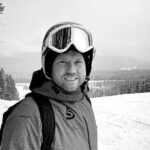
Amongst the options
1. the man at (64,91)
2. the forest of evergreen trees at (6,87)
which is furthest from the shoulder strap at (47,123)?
the forest of evergreen trees at (6,87)

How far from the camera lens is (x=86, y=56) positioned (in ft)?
6.79

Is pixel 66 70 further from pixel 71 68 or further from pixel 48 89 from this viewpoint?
pixel 48 89

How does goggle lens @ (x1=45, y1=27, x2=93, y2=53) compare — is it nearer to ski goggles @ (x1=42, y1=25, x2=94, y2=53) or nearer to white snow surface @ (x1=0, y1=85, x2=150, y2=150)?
ski goggles @ (x1=42, y1=25, x2=94, y2=53)

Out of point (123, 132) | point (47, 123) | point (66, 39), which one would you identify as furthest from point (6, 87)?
point (47, 123)

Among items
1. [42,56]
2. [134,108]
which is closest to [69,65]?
[42,56]

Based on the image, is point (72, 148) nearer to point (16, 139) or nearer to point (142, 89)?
point (16, 139)

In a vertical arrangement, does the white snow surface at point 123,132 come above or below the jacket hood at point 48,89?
below

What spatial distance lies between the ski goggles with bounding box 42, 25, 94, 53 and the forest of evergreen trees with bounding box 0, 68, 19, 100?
131 feet

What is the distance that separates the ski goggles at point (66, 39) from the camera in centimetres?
180

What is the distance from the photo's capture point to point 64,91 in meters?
1.82

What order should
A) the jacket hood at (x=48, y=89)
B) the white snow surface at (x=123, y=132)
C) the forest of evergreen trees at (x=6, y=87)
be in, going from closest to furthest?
the jacket hood at (x=48, y=89)
the white snow surface at (x=123, y=132)
the forest of evergreen trees at (x=6, y=87)

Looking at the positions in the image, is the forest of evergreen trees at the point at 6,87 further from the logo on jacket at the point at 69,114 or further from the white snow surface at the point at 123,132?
the logo on jacket at the point at 69,114

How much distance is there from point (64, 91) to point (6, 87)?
4455 cm

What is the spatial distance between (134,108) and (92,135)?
46.9 feet
